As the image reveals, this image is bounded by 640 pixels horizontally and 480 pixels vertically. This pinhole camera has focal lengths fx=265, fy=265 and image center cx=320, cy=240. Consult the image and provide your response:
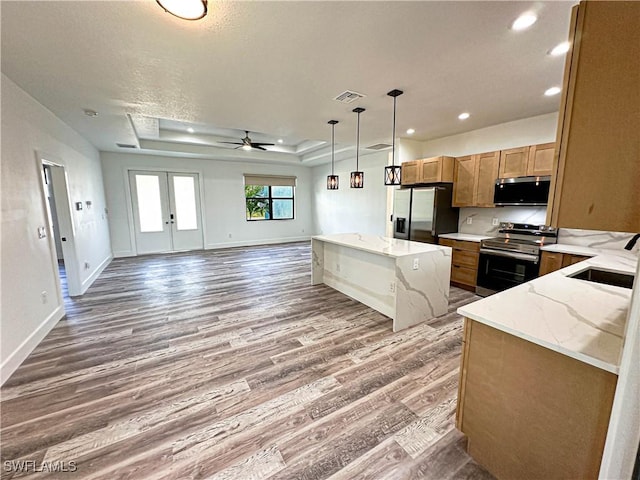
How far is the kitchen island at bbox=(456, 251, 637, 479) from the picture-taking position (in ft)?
3.65

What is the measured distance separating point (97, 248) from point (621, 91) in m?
7.25

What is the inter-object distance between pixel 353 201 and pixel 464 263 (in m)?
3.84

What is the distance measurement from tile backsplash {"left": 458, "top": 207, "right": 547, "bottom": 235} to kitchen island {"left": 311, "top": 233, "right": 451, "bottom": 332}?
172cm

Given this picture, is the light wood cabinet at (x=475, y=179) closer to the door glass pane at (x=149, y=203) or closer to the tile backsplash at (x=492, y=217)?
the tile backsplash at (x=492, y=217)

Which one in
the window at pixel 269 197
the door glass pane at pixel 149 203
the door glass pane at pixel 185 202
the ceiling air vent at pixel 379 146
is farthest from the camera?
the window at pixel 269 197

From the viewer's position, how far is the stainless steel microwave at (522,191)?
11.9 ft

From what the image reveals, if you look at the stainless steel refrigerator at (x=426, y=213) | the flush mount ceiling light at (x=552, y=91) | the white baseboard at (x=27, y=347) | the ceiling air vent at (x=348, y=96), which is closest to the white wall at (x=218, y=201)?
the white baseboard at (x=27, y=347)

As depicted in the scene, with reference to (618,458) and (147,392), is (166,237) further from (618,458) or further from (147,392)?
(618,458)

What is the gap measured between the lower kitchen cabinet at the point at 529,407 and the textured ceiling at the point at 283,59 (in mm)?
2115

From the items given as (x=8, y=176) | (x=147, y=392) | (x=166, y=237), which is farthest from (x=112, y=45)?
(x=166, y=237)

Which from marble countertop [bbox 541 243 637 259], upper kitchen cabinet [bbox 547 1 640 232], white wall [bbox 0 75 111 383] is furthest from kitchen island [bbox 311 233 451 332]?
white wall [bbox 0 75 111 383]

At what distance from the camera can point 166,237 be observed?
24.3 ft

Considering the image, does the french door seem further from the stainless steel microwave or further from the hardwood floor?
the stainless steel microwave

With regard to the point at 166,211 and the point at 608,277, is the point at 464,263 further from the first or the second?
the point at 166,211
